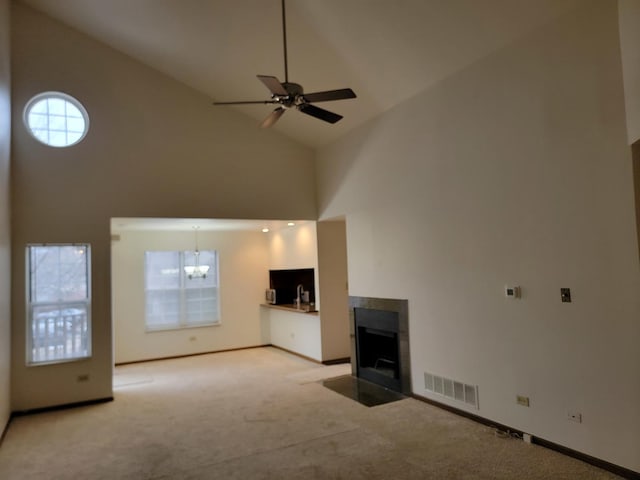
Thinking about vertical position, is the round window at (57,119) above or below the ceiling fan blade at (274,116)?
above

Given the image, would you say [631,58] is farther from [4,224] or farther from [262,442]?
[4,224]

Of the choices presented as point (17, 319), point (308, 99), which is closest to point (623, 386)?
point (308, 99)

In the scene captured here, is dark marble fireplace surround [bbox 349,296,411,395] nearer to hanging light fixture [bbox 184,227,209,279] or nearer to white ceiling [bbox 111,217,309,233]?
white ceiling [bbox 111,217,309,233]

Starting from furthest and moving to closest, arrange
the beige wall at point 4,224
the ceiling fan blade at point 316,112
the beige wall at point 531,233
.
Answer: the beige wall at point 4,224, the ceiling fan blade at point 316,112, the beige wall at point 531,233

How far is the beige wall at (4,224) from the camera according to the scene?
4.32 m

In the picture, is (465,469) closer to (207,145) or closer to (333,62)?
(333,62)

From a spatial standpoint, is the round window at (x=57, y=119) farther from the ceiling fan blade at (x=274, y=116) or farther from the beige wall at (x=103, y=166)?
the ceiling fan blade at (x=274, y=116)

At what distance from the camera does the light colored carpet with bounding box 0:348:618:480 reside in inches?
126

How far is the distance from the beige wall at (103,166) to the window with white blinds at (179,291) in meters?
2.33

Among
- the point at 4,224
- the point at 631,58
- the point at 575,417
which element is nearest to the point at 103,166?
the point at 4,224

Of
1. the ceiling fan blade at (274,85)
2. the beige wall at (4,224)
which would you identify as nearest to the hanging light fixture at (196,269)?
the beige wall at (4,224)

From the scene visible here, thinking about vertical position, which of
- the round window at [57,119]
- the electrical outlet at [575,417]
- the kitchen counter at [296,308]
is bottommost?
the electrical outlet at [575,417]

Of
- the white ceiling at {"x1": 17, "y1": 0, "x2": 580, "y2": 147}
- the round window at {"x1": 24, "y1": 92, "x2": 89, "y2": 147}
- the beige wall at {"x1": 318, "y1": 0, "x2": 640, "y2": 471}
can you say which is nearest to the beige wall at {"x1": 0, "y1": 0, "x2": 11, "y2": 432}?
the round window at {"x1": 24, "y1": 92, "x2": 89, "y2": 147}

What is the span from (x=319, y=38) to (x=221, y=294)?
5.23 m
